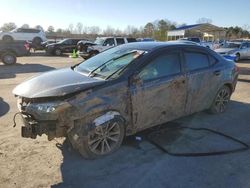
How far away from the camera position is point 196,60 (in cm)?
574

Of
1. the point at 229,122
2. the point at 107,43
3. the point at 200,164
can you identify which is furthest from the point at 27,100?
the point at 107,43

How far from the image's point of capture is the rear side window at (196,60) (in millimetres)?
5527

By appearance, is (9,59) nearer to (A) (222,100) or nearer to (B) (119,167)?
(A) (222,100)

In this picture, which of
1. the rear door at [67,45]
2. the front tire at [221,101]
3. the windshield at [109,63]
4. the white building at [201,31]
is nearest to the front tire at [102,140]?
the windshield at [109,63]

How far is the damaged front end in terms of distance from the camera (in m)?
3.96

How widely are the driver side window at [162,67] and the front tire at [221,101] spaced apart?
1.64 m

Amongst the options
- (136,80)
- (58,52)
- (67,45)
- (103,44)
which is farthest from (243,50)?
(136,80)

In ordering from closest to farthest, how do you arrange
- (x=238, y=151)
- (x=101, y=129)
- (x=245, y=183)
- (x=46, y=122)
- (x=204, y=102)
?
(x=245, y=183) → (x=46, y=122) → (x=101, y=129) → (x=238, y=151) → (x=204, y=102)

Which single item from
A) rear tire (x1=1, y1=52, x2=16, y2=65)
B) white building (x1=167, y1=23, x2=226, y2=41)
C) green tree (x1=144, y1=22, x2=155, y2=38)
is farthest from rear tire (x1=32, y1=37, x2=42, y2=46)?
green tree (x1=144, y1=22, x2=155, y2=38)

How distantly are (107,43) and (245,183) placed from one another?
63.1ft

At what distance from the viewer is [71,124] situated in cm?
408

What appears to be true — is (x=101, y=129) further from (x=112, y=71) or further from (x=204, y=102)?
(x=204, y=102)

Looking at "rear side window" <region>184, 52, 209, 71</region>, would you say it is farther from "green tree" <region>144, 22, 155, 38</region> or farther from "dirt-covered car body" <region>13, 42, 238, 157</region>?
"green tree" <region>144, 22, 155, 38</region>

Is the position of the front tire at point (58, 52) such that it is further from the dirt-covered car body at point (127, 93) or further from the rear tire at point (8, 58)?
the dirt-covered car body at point (127, 93)
